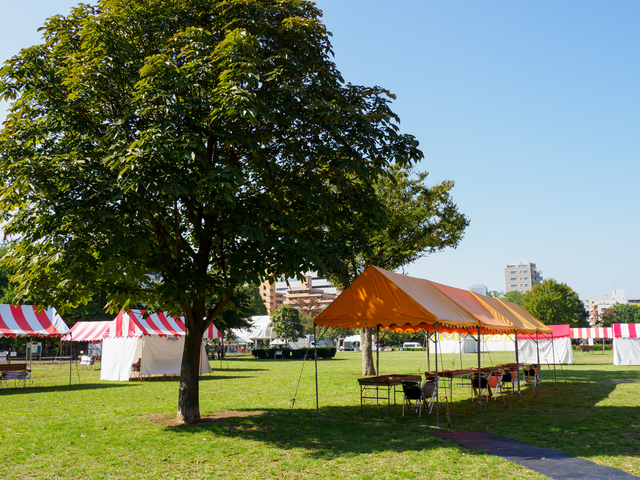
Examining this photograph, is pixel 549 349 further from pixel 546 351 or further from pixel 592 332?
pixel 592 332

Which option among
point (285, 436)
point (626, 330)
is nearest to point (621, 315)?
point (626, 330)

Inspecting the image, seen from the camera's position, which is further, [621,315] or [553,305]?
[621,315]

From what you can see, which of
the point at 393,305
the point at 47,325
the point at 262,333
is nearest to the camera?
the point at 393,305

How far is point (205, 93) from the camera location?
9203mm

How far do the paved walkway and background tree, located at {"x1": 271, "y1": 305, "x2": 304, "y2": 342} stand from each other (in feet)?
173

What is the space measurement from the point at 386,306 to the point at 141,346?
16408 millimetres

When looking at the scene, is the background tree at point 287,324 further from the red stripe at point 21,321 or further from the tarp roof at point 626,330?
the red stripe at point 21,321

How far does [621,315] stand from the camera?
348 ft

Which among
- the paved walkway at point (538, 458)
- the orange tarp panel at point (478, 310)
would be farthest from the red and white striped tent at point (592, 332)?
the paved walkway at point (538, 458)

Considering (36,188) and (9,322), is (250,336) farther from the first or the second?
(36,188)

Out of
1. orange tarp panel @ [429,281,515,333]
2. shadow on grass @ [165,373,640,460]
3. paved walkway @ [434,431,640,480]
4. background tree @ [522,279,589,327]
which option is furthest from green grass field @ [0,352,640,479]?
background tree @ [522,279,589,327]

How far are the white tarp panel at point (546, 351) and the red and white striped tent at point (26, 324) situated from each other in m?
26.9

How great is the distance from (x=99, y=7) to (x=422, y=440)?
33.5 feet

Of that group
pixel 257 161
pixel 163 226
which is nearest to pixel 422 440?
pixel 257 161
